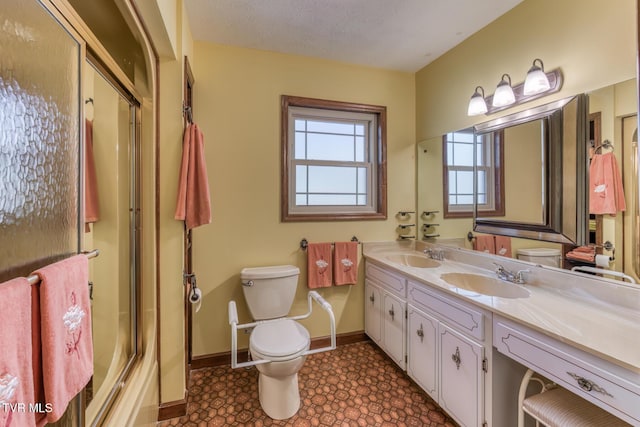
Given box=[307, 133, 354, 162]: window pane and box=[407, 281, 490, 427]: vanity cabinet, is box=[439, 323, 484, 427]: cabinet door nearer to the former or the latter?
box=[407, 281, 490, 427]: vanity cabinet

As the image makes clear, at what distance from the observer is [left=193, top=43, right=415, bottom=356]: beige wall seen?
2.21 m

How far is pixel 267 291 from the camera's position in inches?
83.0

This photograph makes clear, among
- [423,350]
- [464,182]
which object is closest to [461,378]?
[423,350]

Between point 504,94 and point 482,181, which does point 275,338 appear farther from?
point 504,94

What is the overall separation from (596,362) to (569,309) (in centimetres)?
40

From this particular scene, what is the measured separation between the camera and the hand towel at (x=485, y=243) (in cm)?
199

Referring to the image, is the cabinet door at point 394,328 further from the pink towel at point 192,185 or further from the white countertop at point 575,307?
the pink towel at point 192,185

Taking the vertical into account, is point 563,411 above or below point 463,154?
below

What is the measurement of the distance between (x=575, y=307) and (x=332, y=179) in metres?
1.84

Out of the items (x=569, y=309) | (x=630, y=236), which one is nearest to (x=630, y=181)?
(x=630, y=236)

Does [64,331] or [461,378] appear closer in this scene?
[64,331]

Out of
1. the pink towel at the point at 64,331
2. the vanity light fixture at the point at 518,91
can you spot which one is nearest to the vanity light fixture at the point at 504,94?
the vanity light fixture at the point at 518,91

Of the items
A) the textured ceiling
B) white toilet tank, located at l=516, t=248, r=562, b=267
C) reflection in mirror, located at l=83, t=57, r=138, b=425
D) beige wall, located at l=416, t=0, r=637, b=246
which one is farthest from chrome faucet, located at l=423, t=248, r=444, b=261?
reflection in mirror, located at l=83, t=57, r=138, b=425

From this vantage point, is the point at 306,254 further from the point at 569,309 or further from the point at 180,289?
the point at 569,309
